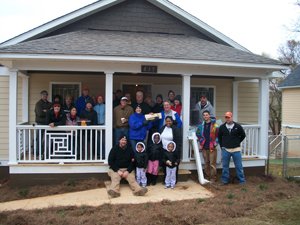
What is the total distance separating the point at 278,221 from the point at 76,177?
4.63m

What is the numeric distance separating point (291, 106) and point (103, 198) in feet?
67.0

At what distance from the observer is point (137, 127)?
8117mm

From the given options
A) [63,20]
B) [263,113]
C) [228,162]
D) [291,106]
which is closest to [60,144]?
[63,20]

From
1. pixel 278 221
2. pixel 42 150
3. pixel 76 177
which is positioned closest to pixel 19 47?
pixel 42 150

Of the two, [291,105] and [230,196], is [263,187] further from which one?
[291,105]

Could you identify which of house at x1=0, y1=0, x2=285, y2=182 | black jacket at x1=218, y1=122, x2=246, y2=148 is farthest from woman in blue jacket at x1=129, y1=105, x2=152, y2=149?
black jacket at x1=218, y1=122, x2=246, y2=148

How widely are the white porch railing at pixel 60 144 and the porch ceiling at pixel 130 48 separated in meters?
1.76

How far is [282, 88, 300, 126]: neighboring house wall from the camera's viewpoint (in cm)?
2388

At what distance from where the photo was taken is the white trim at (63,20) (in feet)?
32.7

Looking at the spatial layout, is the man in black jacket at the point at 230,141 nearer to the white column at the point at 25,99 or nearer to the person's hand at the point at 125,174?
the person's hand at the point at 125,174

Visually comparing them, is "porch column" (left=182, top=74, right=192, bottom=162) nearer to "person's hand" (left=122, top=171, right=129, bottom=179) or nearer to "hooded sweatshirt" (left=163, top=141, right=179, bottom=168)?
"hooded sweatshirt" (left=163, top=141, right=179, bottom=168)

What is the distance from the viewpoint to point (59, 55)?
311 inches

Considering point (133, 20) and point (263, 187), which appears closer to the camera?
point (263, 187)

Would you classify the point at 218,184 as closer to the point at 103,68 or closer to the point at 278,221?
the point at 278,221
